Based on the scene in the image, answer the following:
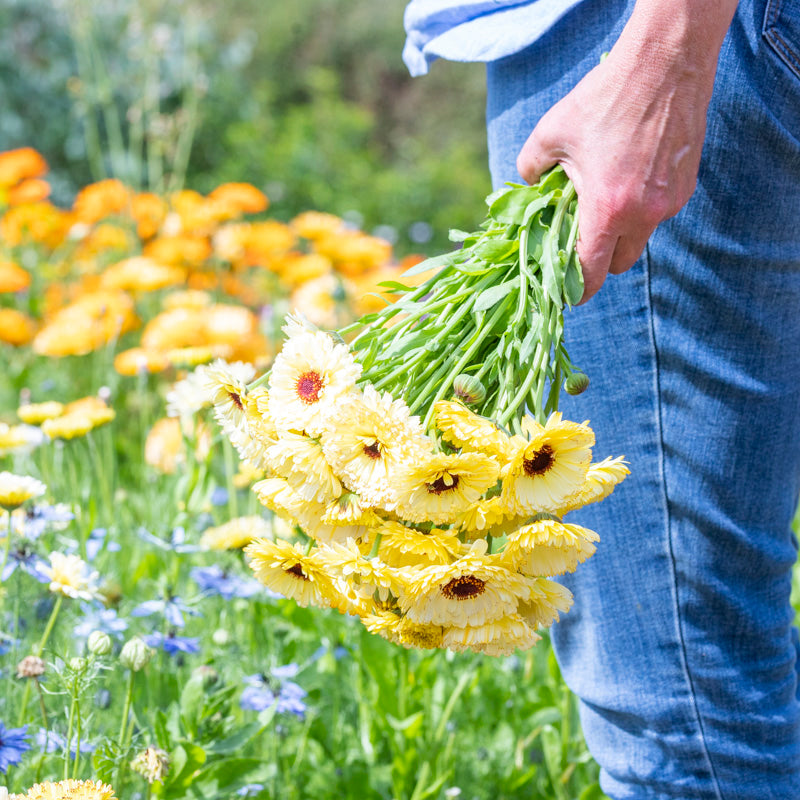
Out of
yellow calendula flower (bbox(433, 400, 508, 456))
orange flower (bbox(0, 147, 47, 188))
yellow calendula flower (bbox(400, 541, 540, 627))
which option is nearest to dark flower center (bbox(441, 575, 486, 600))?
yellow calendula flower (bbox(400, 541, 540, 627))

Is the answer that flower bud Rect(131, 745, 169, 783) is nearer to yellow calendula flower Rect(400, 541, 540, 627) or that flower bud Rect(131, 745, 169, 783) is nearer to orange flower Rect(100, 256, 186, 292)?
yellow calendula flower Rect(400, 541, 540, 627)

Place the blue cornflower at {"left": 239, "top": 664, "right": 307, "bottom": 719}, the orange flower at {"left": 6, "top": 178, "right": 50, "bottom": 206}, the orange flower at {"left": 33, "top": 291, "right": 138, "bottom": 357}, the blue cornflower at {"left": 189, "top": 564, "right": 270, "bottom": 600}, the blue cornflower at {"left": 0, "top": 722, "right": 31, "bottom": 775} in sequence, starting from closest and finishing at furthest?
the blue cornflower at {"left": 0, "top": 722, "right": 31, "bottom": 775} → the blue cornflower at {"left": 239, "top": 664, "right": 307, "bottom": 719} → the blue cornflower at {"left": 189, "top": 564, "right": 270, "bottom": 600} → the orange flower at {"left": 33, "top": 291, "right": 138, "bottom": 357} → the orange flower at {"left": 6, "top": 178, "right": 50, "bottom": 206}

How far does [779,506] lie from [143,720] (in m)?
0.80

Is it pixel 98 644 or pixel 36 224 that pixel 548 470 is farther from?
Result: pixel 36 224

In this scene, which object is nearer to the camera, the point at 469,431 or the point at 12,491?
the point at 469,431

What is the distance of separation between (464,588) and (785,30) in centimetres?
58

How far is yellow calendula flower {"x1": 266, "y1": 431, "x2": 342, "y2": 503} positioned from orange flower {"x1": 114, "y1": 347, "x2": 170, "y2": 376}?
1.27 m

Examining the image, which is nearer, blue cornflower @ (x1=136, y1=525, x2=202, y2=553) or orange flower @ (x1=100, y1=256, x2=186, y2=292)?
blue cornflower @ (x1=136, y1=525, x2=202, y2=553)

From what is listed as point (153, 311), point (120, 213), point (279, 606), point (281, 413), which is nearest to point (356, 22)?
point (120, 213)

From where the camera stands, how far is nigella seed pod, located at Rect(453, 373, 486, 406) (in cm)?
75

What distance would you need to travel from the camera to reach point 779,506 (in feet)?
3.36

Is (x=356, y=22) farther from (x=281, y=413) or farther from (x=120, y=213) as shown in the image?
(x=281, y=413)

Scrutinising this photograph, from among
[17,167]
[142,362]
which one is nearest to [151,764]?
[142,362]

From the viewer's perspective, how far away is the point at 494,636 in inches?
29.4
